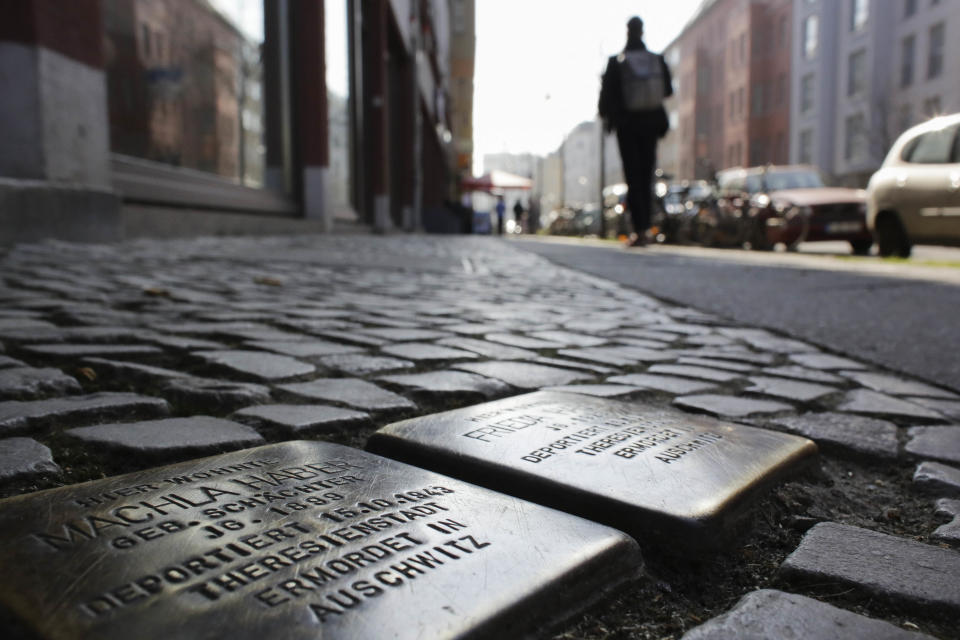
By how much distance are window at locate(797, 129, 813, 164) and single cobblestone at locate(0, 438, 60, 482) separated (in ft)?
153

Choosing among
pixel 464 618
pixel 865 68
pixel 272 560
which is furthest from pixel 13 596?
pixel 865 68

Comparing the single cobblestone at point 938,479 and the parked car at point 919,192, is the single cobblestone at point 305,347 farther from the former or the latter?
the parked car at point 919,192

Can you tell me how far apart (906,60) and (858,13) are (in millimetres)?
Result: 4324

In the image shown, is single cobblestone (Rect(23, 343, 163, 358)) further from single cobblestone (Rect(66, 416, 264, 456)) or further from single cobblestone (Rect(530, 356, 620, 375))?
single cobblestone (Rect(530, 356, 620, 375))

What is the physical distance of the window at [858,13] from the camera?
3747 centimetres

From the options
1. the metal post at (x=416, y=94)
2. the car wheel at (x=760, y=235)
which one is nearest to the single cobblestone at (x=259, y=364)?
the car wheel at (x=760, y=235)

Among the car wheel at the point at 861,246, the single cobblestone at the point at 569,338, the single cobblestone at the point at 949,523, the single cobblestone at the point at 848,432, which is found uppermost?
the car wheel at the point at 861,246

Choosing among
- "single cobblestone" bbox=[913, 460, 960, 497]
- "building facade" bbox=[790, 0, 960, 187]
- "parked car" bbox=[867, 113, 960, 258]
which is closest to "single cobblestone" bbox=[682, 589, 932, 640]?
"single cobblestone" bbox=[913, 460, 960, 497]

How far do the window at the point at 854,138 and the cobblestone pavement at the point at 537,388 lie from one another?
39.0 metres

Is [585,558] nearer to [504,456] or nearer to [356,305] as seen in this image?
[504,456]

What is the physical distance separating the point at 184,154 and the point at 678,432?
326 inches

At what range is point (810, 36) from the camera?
43375 mm

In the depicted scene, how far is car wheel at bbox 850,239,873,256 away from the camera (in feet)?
40.3

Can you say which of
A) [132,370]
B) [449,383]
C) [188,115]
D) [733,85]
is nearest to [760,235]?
[188,115]
